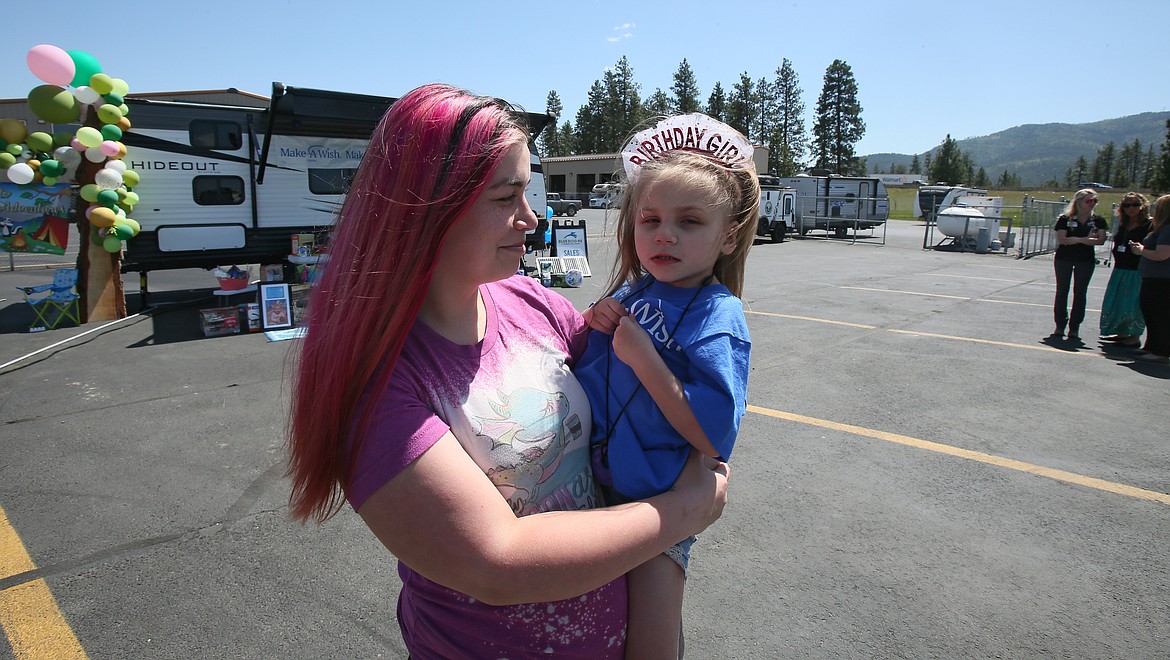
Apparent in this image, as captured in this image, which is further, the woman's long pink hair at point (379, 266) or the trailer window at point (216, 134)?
the trailer window at point (216, 134)

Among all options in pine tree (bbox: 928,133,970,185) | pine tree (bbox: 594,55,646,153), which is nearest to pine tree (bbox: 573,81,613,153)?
pine tree (bbox: 594,55,646,153)

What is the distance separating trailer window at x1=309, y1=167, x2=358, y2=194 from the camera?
35.1ft

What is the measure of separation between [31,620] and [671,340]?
307cm

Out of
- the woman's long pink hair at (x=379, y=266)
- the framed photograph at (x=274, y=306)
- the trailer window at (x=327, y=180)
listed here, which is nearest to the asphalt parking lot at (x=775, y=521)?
the woman's long pink hair at (x=379, y=266)

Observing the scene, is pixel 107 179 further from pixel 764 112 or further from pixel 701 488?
pixel 764 112

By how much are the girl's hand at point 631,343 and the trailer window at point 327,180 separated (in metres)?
10.3

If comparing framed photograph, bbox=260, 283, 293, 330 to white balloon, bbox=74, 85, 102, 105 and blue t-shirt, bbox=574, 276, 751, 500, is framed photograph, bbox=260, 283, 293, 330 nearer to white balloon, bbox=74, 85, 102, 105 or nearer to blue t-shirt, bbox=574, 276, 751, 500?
white balloon, bbox=74, 85, 102, 105

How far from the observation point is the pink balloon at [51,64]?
7.48 meters

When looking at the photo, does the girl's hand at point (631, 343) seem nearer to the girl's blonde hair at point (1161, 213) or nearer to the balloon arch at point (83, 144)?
the girl's blonde hair at point (1161, 213)

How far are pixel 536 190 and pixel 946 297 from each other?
25.9ft

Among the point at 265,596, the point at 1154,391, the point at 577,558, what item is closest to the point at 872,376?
the point at 1154,391

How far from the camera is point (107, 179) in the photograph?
852 centimetres

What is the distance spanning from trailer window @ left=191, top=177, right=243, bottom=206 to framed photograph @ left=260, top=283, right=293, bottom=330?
2493 mm

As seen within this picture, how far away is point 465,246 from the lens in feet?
3.83
